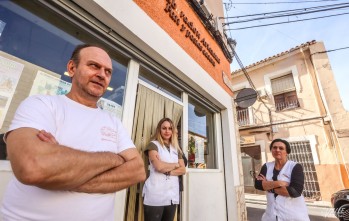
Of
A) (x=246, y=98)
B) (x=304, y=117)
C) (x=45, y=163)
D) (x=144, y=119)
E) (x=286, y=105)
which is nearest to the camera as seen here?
(x=45, y=163)

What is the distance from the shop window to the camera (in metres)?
3.51

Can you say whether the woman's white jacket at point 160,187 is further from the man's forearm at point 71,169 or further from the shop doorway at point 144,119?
the man's forearm at point 71,169

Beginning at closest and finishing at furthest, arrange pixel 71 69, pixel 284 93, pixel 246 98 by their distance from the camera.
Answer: pixel 71 69, pixel 246 98, pixel 284 93

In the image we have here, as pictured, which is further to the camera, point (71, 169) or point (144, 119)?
point (144, 119)

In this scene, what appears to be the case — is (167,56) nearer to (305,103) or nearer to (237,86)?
Answer: (305,103)

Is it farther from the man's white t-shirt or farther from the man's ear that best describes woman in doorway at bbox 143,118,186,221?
the man's ear

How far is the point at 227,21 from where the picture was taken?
245 inches

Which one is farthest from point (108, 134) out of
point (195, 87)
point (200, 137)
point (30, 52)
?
point (200, 137)

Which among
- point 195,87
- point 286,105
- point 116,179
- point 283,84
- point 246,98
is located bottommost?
point 116,179

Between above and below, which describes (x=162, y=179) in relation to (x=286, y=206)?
above

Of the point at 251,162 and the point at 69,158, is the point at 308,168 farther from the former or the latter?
the point at 69,158

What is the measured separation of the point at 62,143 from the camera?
3.28 ft

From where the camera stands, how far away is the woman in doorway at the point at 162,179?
6.70ft

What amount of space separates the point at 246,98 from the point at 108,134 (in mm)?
4876
